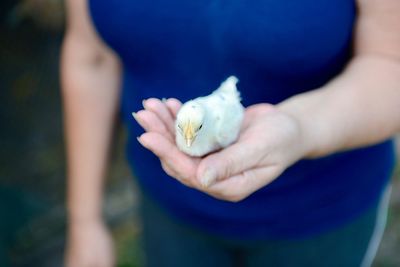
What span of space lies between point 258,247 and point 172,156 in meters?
0.40

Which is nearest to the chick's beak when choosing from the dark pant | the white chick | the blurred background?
the white chick

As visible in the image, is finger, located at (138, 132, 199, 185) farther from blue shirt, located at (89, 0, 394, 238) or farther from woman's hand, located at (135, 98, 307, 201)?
blue shirt, located at (89, 0, 394, 238)

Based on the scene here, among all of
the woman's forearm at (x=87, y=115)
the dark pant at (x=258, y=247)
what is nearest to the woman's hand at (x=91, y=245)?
the woman's forearm at (x=87, y=115)

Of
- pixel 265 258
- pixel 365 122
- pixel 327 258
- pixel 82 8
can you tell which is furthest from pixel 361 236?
pixel 82 8

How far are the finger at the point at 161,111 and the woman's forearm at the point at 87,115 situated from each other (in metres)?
0.37

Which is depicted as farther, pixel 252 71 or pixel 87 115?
pixel 87 115

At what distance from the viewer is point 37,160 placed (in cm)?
199

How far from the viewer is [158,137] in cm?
74

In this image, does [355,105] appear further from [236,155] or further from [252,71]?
[236,155]

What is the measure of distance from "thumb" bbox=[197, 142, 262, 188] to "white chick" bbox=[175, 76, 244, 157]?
38mm

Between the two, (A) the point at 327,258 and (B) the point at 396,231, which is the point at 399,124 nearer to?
(A) the point at 327,258

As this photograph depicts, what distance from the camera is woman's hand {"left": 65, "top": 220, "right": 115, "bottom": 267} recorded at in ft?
4.14

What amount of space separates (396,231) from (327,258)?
1160 mm

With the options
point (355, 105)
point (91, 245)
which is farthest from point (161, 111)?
point (91, 245)
